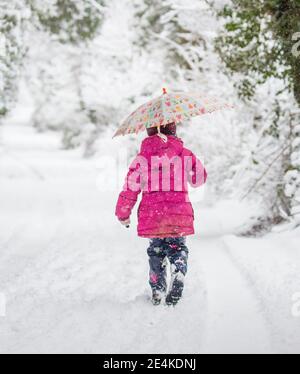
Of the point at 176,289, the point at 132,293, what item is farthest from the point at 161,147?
the point at 132,293

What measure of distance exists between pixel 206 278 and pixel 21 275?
2.16 metres

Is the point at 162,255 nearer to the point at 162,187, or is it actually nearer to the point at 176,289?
the point at 176,289

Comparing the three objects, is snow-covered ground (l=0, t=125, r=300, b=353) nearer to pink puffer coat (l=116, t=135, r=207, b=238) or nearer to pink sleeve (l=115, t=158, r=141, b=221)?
pink puffer coat (l=116, t=135, r=207, b=238)

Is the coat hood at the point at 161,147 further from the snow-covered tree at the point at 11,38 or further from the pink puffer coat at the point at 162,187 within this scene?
the snow-covered tree at the point at 11,38

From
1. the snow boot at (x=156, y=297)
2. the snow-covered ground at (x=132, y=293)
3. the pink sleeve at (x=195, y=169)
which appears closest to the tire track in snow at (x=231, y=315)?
the snow-covered ground at (x=132, y=293)

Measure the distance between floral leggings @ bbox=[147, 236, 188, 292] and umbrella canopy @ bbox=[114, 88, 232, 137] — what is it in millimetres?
1114

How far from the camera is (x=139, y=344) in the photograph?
382 cm

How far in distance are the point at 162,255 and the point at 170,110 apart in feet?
4.64

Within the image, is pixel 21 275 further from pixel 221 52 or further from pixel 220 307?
pixel 221 52

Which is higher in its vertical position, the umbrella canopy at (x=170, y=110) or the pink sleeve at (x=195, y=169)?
the umbrella canopy at (x=170, y=110)

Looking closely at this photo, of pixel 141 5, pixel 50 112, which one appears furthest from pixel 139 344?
pixel 50 112

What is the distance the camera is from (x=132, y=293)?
5203 millimetres

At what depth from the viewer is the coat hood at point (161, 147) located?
4.79 metres

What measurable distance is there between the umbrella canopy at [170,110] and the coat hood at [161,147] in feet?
0.61
